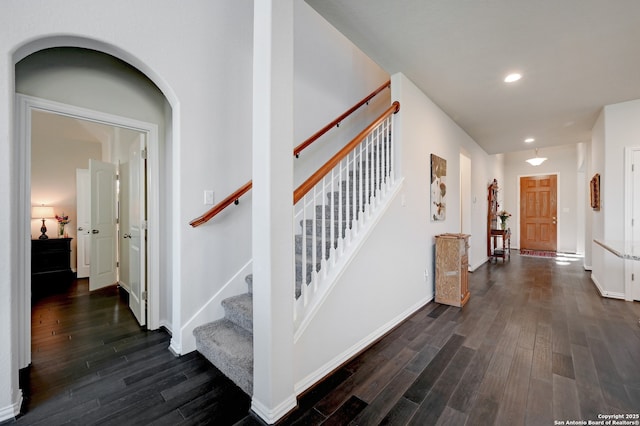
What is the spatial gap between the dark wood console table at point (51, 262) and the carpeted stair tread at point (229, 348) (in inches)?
141

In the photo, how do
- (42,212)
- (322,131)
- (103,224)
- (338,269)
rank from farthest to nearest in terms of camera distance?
1. (42,212)
2. (103,224)
3. (322,131)
4. (338,269)

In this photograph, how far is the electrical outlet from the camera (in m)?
2.36

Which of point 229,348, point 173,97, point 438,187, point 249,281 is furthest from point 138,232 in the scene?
point 438,187

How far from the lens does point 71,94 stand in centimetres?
207

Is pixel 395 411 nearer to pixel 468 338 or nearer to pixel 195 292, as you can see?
pixel 468 338

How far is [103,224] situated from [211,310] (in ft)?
10.1

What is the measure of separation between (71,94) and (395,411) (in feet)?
10.7

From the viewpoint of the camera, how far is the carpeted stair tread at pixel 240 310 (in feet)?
6.90

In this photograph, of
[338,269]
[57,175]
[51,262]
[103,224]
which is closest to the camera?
[338,269]

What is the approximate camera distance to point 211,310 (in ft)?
7.76

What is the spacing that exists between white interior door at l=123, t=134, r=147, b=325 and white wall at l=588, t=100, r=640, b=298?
18.8 ft

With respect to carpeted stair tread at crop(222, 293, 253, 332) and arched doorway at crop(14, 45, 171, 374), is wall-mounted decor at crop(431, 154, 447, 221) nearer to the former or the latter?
carpeted stair tread at crop(222, 293, 253, 332)

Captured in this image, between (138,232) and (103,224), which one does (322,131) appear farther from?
(103,224)

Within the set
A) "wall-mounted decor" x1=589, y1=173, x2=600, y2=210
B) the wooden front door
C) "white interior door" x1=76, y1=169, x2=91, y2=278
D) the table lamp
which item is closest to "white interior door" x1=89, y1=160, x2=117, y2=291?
"white interior door" x1=76, y1=169, x2=91, y2=278
